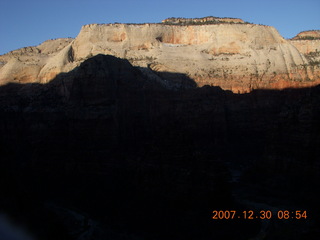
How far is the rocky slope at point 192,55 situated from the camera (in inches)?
3504

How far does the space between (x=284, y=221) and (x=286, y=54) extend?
256 feet

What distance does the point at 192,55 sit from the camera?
10375 cm

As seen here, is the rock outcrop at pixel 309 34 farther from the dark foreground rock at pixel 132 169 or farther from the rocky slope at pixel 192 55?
the dark foreground rock at pixel 132 169

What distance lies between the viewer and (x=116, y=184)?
3859cm

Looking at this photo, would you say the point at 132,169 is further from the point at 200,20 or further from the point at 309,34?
the point at 309,34

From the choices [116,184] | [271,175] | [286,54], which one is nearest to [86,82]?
[116,184]

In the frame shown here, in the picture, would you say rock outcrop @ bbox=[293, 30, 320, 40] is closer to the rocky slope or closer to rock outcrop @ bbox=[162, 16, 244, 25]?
rock outcrop @ bbox=[162, 16, 244, 25]

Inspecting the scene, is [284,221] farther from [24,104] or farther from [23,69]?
[23,69]

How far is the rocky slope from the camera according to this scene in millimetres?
89000

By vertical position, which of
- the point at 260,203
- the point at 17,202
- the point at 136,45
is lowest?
the point at 17,202
